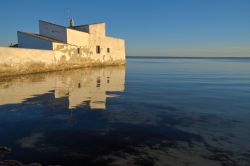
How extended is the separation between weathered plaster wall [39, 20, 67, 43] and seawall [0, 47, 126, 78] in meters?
2.17

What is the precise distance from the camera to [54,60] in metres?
28.5

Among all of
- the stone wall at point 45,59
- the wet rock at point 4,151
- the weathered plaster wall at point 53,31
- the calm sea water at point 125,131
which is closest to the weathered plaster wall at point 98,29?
the stone wall at point 45,59

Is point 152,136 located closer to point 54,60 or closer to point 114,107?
point 114,107

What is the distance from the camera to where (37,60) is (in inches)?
1025

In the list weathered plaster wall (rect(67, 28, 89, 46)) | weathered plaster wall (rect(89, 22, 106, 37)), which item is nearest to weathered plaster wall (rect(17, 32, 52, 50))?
weathered plaster wall (rect(67, 28, 89, 46))

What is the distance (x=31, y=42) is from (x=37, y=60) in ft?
15.5

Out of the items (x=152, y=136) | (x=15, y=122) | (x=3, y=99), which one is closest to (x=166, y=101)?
(x=152, y=136)

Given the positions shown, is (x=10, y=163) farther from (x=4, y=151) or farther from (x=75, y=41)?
(x=75, y=41)

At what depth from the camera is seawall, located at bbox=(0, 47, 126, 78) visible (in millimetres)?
22047

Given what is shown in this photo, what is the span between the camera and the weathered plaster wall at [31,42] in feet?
95.0

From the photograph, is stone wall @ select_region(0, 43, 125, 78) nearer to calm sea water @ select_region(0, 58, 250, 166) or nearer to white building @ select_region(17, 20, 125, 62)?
white building @ select_region(17, 20, 125, 62)

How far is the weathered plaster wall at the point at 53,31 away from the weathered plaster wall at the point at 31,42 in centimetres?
305

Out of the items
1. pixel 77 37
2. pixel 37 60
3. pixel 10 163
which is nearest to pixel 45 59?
pixel 37 60

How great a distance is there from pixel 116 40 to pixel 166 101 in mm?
31796
